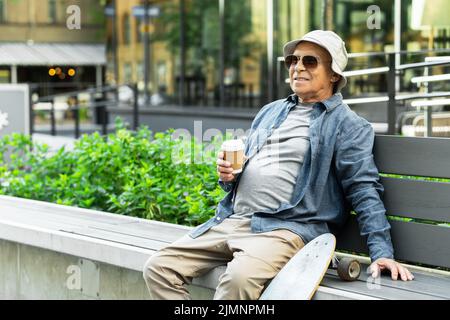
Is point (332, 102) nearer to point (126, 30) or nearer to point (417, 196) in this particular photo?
point (417, 196)

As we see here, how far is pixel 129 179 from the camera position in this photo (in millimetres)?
5852

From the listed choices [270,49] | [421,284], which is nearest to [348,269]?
[421,284]

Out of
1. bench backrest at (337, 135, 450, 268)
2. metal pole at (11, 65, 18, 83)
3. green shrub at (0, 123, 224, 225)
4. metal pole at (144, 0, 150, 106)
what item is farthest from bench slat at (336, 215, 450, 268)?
metal pole at (11, 65, 18, 83)

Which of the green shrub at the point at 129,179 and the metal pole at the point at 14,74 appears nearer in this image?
the green shrub at the point at 129,179

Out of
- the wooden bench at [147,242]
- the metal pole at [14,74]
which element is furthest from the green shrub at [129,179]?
the metal pole at [14,74]

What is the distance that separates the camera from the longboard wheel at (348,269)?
3.58m

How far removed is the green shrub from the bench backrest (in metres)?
1.38

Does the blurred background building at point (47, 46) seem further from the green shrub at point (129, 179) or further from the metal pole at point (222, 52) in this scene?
the green shrub at point (129, 179)

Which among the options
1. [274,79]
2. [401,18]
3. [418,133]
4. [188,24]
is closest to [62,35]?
[188,24]

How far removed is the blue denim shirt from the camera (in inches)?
148

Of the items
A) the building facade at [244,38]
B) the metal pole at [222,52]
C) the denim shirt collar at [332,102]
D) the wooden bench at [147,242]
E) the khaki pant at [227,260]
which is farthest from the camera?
the metal pole at [222,52]

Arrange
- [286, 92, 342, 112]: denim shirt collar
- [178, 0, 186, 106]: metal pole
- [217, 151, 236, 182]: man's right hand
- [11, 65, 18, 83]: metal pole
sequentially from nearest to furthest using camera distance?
[217, 151, 236, 182]: man's right hand
[286, 92, 342, 112]: denim shirt collar
[178, 0, 186, 106]: metal pole
[11, 65, 18, 83]: metal pole

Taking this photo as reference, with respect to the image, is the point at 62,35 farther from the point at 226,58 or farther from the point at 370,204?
the point at 370,204

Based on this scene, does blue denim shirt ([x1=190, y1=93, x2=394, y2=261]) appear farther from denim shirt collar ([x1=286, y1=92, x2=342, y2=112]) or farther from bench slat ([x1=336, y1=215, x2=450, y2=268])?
bench slat ([x1=336, y1=215, x2=450, y2=268])
